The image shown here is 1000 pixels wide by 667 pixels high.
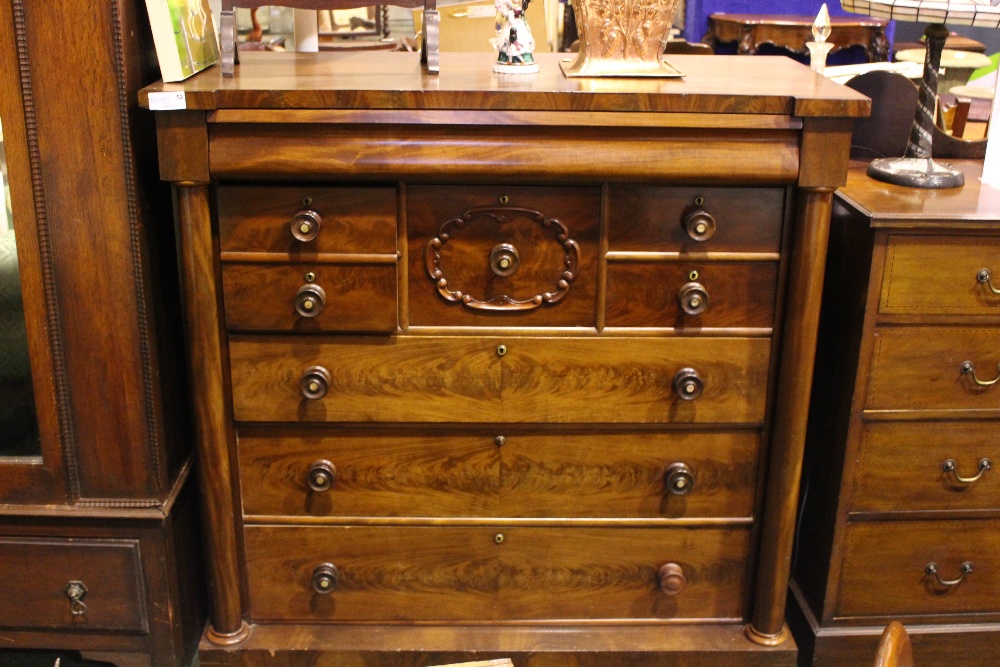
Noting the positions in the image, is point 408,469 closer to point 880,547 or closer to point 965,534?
point 880,547

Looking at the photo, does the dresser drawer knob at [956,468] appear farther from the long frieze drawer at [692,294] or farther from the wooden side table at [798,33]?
the wooden side table at [798,33]

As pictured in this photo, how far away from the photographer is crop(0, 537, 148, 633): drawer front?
1.91 m

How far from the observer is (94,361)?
1.81m

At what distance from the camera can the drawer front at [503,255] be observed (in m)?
1.72

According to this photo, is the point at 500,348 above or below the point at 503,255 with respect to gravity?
below

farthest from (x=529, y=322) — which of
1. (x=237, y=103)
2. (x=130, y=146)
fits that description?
(x=130, y=146)

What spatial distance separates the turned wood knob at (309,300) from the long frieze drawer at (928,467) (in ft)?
3.33

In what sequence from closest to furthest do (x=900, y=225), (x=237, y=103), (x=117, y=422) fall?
(x=237, y=103), (x=900, y=225), (x=117, y=422)

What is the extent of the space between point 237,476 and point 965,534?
4.55ft

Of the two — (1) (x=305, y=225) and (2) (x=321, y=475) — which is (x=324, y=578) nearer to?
(2) (x=321, y=475)

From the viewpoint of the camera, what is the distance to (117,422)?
1.84 metres

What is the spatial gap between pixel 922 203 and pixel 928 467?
1.61 feet

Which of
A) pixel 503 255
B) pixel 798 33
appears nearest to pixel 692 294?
pixel 503 255

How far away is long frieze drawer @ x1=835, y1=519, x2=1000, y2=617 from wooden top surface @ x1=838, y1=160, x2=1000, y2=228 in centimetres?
59
